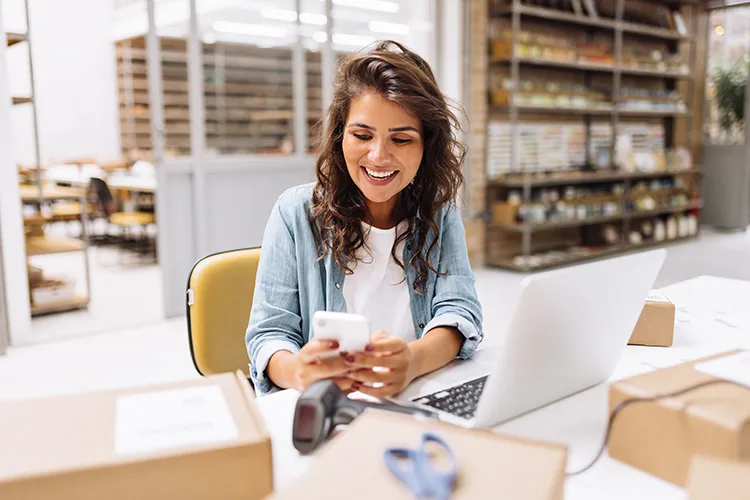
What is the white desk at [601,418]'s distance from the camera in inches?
33.2

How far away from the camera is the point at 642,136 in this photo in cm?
679

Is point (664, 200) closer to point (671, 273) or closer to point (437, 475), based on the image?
point (671, 273)

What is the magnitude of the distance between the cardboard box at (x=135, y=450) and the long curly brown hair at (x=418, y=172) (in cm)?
66

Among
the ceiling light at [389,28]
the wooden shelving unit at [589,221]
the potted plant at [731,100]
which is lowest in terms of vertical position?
the wooden shelving unit at [589,221]

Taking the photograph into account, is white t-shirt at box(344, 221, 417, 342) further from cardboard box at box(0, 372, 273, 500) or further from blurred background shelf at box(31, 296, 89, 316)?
blurred background shelf at box(31, 296, 89, 316)

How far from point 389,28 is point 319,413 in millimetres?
4927

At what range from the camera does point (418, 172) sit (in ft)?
5.06

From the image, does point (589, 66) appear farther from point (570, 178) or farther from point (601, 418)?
point (601, 418)

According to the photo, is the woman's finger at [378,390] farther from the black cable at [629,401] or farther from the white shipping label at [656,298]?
the white shipping label at [656,298]

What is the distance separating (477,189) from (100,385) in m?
3.42

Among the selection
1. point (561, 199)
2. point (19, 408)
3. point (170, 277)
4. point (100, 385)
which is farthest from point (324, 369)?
point (561, 199)

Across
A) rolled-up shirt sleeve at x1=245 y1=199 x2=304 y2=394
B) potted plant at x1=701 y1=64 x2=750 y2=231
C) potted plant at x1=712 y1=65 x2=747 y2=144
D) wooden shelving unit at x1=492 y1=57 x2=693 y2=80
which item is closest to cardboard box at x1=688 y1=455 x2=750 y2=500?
rolled-up shirt sleeve at x1=245 y1=199 x2=304 y2=394

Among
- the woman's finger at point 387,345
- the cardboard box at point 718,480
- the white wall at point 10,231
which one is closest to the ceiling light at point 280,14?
the white wall at point 10,231

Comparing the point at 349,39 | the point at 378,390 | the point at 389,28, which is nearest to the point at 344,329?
the point at 378,390
